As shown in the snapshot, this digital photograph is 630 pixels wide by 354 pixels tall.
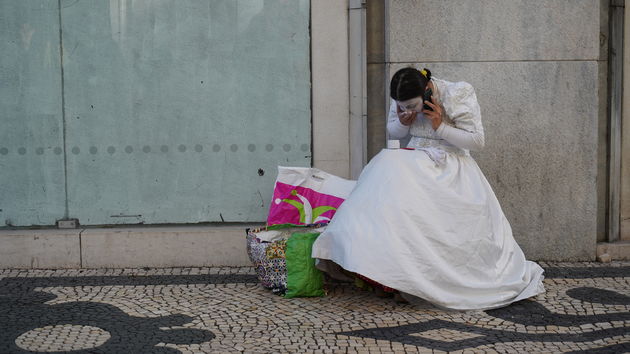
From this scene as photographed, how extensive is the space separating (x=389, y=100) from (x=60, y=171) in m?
2.61

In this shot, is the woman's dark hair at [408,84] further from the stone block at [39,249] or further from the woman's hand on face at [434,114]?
the stone block at [39,249]


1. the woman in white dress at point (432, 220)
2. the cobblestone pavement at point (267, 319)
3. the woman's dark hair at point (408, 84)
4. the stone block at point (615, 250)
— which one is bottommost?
the cobblestone pavement at point (267, 319)

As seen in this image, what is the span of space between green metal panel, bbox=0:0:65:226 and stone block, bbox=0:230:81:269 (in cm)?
20

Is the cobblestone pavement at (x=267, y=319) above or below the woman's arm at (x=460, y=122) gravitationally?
below

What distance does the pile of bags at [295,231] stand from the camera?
4801mm

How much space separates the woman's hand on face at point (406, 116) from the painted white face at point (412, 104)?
0.11ft

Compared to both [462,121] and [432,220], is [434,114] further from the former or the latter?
[432,220]

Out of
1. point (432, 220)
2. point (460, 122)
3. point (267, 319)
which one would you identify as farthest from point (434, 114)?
point (267, 319)

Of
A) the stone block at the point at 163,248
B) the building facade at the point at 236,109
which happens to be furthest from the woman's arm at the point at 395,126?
the stone block at the point at 163,248

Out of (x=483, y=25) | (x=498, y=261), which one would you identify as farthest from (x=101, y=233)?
(x=483, y=25)

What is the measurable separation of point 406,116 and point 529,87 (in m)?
1.44

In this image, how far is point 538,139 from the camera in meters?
5.88

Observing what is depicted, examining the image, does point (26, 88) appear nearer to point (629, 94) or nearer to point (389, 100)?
point (389, 100)

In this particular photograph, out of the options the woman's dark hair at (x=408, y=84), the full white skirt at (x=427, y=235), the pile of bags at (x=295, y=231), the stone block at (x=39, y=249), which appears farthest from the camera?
the stone block at (x=39, y=249)
